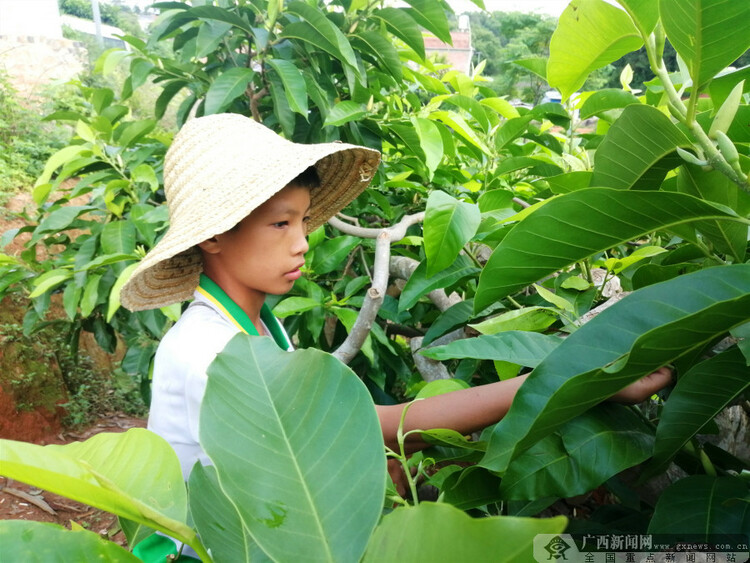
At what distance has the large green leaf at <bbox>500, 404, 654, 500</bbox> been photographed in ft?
1.71

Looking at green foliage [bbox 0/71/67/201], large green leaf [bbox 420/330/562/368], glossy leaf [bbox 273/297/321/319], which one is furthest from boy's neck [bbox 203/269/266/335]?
green foliage [bbox 0/71/67/201]

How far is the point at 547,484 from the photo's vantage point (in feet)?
1.71

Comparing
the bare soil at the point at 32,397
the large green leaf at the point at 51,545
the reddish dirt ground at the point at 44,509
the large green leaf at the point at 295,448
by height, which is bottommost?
the bare soil at the point at 32,397

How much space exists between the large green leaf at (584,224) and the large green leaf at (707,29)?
0.13 metres

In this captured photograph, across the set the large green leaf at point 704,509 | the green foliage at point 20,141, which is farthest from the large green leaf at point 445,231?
the green foliage at point 20,141

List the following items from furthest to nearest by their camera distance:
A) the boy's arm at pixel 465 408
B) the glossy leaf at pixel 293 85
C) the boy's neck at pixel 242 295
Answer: the glossy leaf at pixel 293 85, the boy's neck at pixel 242 295, the boy's arm at pixel 465 408

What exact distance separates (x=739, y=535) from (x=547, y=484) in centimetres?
16

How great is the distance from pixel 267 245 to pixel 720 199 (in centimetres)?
68

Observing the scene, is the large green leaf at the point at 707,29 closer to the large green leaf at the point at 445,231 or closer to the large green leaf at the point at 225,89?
the large green leaf at the point at 445,231

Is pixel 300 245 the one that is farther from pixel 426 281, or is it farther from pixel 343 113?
pixel 343 113

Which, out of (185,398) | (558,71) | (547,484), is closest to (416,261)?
(185,398)

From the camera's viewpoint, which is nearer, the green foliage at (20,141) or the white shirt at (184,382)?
the white shirt at (184,382)

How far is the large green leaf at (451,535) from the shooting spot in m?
0.27

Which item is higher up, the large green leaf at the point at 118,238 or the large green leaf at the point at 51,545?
the large green leaf at the point at 51,545
